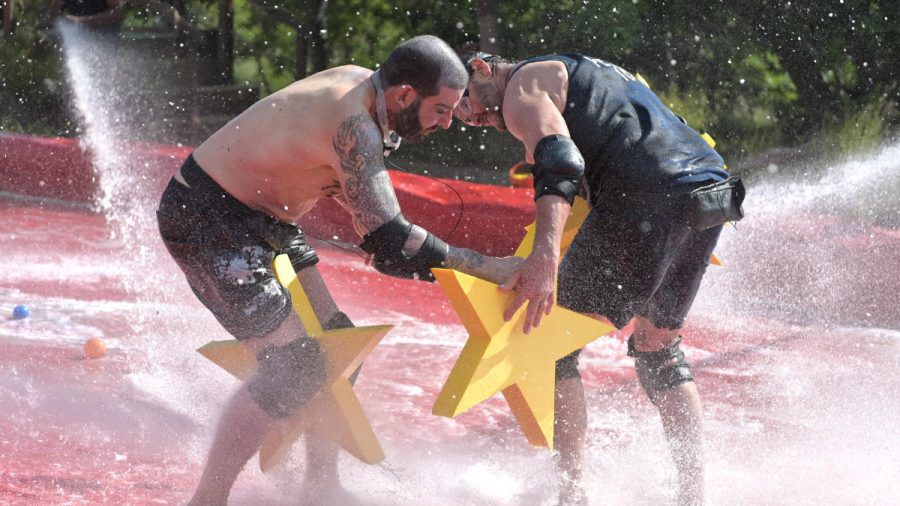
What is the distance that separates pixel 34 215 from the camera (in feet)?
27.3

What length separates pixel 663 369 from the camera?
148 inches

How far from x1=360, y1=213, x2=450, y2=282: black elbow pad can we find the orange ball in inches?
93.8

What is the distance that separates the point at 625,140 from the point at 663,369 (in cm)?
87

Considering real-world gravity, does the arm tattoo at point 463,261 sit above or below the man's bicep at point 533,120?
below

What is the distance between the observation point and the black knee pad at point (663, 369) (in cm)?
375

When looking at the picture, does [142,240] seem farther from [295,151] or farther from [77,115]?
[77,115]

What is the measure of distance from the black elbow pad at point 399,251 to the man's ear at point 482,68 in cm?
60

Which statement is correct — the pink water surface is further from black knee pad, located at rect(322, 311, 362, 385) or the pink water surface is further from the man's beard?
the man's beard

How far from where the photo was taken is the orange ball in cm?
504

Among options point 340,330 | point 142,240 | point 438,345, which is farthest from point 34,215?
point 340,330

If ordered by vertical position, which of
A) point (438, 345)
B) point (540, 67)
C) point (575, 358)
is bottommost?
point (438, 345)

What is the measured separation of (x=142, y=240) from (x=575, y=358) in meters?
4.95

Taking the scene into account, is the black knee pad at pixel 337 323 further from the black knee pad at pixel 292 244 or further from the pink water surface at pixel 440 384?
the pink water surface at pixel 440 384

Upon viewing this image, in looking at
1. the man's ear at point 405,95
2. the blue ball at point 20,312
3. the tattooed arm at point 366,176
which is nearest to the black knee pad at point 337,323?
the tattooed arm at point 366,176
